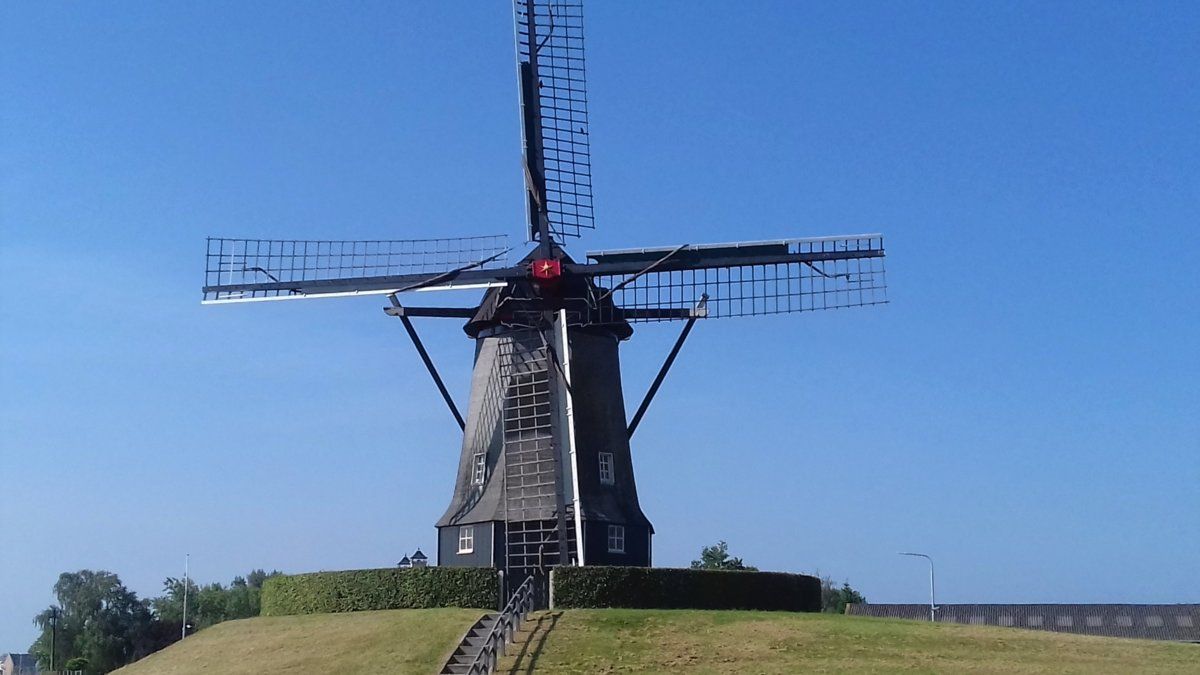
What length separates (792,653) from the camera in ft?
105

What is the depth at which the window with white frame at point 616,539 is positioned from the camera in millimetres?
40044

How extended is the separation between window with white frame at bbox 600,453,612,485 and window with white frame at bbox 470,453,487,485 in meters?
3.58

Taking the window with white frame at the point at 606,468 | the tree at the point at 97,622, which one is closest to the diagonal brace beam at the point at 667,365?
the window with white frame at the point at 606,468

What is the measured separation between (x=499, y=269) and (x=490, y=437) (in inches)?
201

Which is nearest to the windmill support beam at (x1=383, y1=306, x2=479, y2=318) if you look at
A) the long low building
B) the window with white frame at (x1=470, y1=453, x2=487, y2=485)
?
the window with white frame at (x1=470, y1=453, x2=487, y2=485)

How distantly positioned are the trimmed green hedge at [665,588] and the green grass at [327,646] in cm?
266

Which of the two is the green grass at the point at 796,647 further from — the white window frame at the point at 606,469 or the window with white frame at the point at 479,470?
the window with white frame at the point at 479,470

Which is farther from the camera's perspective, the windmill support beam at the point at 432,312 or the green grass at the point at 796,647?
the windmill support beam at the point at 432,312

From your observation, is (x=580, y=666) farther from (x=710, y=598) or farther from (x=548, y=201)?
(x=548, y=201)

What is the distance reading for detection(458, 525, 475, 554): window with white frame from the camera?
40.8 meters

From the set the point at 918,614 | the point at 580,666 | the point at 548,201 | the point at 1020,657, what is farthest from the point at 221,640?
the point at 918,614

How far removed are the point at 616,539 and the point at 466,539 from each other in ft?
15.0

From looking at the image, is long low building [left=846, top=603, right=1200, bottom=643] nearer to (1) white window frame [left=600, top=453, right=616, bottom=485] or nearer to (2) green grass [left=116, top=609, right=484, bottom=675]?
(1) white window frame [left=600, top=453, right=616, bottom=485]

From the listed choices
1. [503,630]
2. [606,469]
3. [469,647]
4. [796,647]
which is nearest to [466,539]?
[606,469]
